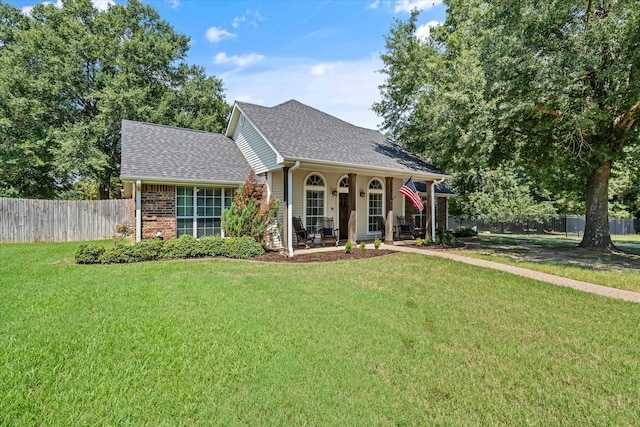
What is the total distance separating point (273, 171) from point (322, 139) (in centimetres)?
244

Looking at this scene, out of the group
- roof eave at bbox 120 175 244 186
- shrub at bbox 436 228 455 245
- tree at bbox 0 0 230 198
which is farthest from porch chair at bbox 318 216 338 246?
tree at bbox 0 0 230 198

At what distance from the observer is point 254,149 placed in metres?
12.7

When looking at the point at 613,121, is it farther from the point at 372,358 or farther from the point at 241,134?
the point at 241,134

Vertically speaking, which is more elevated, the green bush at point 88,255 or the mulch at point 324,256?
the green bush at point 88,255

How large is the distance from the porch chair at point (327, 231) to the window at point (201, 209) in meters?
3.74

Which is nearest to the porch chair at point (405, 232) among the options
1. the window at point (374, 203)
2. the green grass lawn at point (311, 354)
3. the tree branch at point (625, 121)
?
the window at point (374, 203)

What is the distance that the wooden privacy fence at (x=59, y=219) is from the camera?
42.8ft

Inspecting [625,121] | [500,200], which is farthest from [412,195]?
[500,200]

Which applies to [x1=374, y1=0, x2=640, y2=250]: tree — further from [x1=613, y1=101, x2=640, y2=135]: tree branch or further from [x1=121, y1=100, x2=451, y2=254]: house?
[x1=121, y1=100, x2=451, y2=254]: house

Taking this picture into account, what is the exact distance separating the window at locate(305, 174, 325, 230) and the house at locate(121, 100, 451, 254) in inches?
1.6

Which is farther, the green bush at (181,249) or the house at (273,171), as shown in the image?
the house at (273,171)

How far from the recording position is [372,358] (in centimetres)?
342

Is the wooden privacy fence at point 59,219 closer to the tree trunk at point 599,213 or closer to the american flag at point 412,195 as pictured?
the american flag at point 412,195

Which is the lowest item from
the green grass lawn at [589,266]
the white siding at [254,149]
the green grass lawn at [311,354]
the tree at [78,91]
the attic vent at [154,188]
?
the green grass lawn at [311,354]
